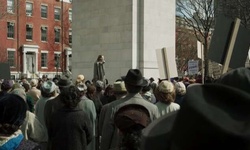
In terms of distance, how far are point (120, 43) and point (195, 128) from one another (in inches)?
721

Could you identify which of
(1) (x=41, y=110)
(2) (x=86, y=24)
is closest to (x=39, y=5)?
(2) (x=86, y=24)

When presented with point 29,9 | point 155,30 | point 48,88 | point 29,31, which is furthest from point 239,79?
point 29,9

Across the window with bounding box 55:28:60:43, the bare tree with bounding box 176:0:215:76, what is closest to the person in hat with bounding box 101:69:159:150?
the bare tree with bounding box 176:0:215:76

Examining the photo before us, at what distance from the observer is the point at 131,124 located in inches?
120

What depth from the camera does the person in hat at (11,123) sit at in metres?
3.52

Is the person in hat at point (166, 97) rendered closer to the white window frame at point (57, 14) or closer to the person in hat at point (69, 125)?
the person in hat at point (69, 125)

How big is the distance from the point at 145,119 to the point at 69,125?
2.68 meters

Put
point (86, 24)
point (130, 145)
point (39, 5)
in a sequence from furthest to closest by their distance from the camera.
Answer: point (39, 5) < point (86, 24) < point (130, 145)

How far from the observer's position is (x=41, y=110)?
748 cm

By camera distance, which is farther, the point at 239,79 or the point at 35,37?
the point at 35,37

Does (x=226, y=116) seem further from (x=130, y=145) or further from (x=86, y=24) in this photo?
(x=86, y=24)

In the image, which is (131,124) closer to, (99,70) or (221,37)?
(221,37)

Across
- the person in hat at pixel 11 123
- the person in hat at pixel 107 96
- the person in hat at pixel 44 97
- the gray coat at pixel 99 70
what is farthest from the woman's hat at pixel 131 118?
the gray coat at pixel 99 70

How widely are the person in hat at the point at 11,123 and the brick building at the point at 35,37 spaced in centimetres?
5097
